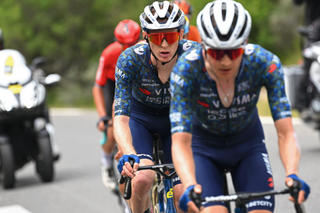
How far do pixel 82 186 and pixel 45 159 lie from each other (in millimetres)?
702

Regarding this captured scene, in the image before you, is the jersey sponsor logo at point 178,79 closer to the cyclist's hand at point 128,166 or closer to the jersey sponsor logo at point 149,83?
the cyclist's hand at point 128,166

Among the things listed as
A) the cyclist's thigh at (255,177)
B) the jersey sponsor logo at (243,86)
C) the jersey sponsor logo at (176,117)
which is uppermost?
the jersey sponsor logo at (243,86)

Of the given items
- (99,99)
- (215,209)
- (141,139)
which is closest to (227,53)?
(215,209)

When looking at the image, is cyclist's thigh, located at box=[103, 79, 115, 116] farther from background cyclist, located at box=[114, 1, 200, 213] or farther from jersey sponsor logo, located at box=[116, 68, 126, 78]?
jersey sponsor logo, located at box=[116, 68, 126, 78]

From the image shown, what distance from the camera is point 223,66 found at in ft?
11.4

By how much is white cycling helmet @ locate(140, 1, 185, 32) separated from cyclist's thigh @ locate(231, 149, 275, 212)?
128 centimetres

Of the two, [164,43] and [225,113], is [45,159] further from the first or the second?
[225,113]

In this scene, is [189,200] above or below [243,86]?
below

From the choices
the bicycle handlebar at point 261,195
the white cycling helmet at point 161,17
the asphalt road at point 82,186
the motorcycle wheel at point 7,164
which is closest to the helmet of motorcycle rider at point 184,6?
the asphalt road at point 82,186

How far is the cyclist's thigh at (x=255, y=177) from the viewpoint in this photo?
3.62 metres

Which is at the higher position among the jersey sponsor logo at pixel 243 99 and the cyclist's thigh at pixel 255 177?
the jersey sponsor logo at pixel 243 99

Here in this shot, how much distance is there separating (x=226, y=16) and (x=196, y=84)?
462mm

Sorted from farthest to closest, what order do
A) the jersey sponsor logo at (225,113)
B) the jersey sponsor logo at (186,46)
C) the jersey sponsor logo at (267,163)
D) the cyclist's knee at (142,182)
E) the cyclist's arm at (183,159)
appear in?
the jersey sponsor logo at (186,46) → the cyclist's knee at (142,182) → the jersey sponsor logo at (267,163) → the jersey sponsor logo at (225,113) → the cyclist's arm at (183,159)

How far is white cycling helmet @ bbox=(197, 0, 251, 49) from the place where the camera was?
3445mm
